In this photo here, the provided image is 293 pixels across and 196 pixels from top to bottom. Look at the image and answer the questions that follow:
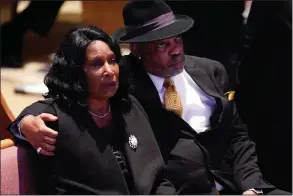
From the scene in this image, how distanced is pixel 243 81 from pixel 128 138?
791 millimetres

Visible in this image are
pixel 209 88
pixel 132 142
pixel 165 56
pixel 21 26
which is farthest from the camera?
pixel 21 26

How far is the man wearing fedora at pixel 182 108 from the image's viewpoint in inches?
69.5

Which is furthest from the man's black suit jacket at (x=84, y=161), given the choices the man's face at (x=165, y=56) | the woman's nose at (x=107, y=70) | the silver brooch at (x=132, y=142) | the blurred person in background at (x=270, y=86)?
the blurred person in background at (x=270, y=86)

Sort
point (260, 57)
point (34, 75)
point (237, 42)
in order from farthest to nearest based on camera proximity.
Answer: point (34, 75) → point (237, 42) → point (260, 57)

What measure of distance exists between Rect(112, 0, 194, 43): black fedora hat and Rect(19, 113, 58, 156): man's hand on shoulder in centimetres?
39

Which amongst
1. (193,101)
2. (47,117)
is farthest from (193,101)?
(47,117)

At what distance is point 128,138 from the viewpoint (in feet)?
5.37

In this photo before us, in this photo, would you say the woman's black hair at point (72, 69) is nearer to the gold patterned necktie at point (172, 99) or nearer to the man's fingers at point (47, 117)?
the man's fingers at point (47, 117)

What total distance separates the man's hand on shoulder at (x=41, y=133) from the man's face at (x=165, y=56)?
410 millimetres

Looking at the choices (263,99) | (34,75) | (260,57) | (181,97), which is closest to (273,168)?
(263,99)

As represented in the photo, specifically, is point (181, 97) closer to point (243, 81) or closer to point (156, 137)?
point (156, 137)

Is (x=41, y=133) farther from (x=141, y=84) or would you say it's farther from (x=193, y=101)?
(x=193, y=101)

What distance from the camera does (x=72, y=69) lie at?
1.56 meters

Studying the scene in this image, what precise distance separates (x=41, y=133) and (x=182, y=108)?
0.52 metres
